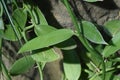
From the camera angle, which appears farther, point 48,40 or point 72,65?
point 72,65

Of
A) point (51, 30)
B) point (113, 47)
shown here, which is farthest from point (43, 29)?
point (113, 47)

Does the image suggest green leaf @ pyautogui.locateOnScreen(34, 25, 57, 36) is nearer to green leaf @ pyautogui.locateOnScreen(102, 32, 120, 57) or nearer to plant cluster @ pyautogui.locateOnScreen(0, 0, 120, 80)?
plant cluster @ pyautogui.locateOnScreen(0, 0, 120, 80)

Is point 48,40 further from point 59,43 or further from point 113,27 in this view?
point 113,27

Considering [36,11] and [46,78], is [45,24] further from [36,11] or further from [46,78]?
[46,78]

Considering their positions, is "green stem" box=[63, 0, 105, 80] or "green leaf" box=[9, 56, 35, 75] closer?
"green stem" box=[63, 0, 105, 80]

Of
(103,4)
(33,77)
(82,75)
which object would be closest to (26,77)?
(33,77)

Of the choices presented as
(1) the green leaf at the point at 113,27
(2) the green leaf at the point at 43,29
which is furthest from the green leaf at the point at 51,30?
(1) the green leaf at the point at 113,27

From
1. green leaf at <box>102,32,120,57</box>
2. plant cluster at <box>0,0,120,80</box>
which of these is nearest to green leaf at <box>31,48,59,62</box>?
plant cluster at <box>0,0,120,80</box>
